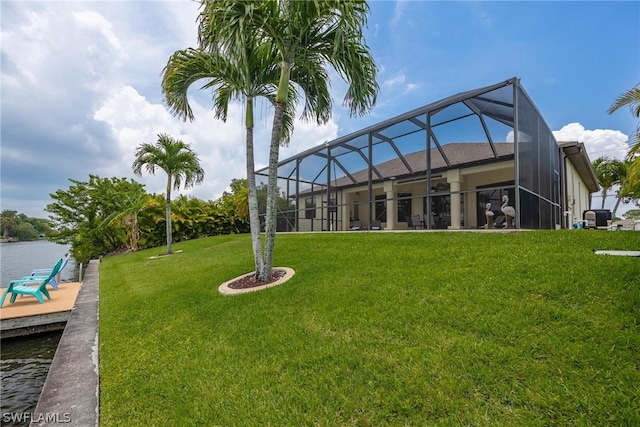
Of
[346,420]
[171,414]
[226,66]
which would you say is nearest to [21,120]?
[226,66]

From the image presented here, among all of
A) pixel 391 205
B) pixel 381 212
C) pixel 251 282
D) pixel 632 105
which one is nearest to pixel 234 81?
pixel 251 282

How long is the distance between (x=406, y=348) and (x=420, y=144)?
10.5 meters

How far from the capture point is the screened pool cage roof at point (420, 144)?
29.5ft

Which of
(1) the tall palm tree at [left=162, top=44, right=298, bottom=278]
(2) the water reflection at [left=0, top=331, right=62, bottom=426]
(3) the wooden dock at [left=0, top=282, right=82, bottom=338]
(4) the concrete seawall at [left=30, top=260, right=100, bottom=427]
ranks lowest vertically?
(2) the water reflection at [left=0, top=331, right=62, bottom=426]

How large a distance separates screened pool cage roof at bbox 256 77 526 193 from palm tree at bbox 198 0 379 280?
469 centimetres

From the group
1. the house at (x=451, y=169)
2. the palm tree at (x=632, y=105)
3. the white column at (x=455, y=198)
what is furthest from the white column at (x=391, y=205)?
the palm tree at (x=632, y=105)

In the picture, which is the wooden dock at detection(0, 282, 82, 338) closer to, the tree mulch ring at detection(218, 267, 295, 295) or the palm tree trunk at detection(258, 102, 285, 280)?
the tree mulch ring at detection(218, 267, 295, 295)

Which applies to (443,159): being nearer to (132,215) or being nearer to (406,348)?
(406,348)

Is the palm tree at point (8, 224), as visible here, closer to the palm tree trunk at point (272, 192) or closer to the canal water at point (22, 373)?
the canal water at point (22, 373)

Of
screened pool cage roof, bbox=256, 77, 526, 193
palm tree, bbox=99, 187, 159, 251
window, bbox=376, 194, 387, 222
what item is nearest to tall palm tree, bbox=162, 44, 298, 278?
screened pool cage roof, bbox=256, 77, 526, 193

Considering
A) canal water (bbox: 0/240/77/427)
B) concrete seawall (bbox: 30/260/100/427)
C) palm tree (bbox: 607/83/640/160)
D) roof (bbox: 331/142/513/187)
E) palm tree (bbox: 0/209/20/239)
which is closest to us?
concrete seawall (bbox: 30/260/100/427)

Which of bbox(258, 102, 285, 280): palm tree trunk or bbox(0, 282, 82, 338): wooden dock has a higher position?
bbox(258, 102, 285, 280): palm tree trunk

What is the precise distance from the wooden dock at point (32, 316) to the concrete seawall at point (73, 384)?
1741 millimetres

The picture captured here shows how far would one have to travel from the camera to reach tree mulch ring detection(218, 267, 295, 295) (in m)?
5.22
